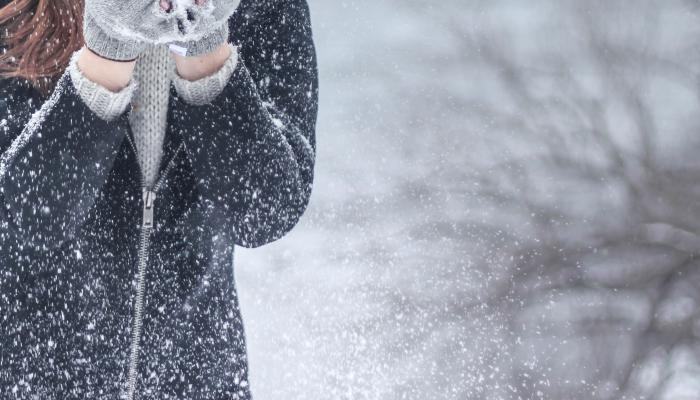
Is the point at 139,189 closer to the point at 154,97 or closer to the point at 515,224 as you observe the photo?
the point at 154,97

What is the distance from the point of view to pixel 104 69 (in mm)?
484

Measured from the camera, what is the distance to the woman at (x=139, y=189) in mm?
496

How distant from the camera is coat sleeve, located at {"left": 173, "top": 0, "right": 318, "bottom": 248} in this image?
0.53 meters

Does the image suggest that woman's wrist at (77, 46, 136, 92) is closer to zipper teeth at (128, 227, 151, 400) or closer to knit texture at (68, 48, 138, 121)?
knit texture at (68, 48, 138, 121)

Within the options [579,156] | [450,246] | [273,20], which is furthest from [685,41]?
[273,20]

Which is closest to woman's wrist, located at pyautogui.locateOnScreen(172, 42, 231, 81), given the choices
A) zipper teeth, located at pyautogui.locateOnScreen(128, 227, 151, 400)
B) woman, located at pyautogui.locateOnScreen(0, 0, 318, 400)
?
woman, located at pyautogui.locateOnScreen(0, 0, 318, 400)

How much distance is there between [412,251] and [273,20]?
8.42ft

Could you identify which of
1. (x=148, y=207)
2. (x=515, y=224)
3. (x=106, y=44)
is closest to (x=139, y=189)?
(x=148, y=207)

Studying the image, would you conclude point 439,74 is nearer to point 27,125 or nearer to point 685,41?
point 685,41

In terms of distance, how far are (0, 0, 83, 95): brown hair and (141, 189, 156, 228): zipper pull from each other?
0.31 ft

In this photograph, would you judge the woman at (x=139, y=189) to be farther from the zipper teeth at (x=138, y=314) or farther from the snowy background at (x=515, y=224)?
the snowy background at (x=515, y=224)

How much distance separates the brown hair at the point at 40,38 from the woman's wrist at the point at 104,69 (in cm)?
6

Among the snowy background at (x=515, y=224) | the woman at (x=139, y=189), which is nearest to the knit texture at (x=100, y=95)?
the woman at (x=139, y=189)

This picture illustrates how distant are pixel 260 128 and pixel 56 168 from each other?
0.42 feet
